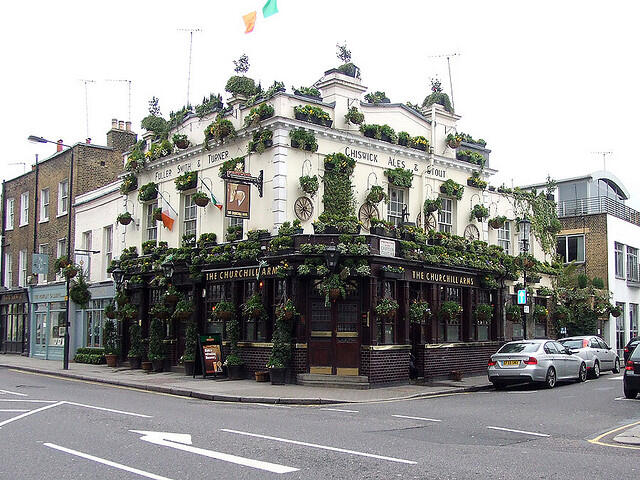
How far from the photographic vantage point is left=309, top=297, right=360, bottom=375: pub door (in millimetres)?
20844

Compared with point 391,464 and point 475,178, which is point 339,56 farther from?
point 391,464

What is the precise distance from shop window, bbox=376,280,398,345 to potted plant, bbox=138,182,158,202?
407 inches

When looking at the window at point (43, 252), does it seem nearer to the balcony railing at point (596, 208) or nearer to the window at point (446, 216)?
the window at point (446, 216)

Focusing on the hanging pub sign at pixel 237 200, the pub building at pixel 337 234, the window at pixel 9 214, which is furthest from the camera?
the window at pixel 9 214

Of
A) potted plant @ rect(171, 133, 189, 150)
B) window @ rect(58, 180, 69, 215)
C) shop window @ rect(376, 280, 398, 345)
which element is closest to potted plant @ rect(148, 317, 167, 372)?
potted plant @ rect(171, 133, 189, 150)

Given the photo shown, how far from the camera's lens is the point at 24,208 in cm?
3903

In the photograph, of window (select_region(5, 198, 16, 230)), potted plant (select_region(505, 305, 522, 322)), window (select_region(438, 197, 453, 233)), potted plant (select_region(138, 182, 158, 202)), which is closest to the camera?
window (select_region(438, 197, 453, 233))

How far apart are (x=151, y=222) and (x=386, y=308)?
1170cm

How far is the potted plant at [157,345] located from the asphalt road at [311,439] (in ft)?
25.2

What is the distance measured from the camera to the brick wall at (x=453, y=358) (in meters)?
23.0

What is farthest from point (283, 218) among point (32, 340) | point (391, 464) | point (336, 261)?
point (32, 340)

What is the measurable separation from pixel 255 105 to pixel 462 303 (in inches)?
403

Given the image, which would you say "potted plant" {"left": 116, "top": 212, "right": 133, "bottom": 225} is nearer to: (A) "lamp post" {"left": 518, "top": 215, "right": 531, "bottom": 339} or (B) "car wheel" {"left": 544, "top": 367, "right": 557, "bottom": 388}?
(A) "lamp post" {"left": 518, "top": 215, "right": 531, "bottom": 339}

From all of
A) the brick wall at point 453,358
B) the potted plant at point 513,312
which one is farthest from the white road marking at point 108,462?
the potted plant at point 513,312
